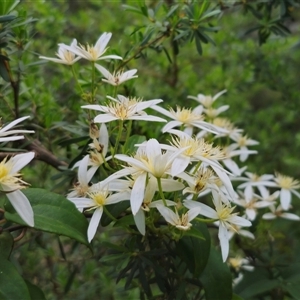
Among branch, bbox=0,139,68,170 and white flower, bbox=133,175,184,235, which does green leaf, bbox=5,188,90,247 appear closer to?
white flower, bbox=133,175,184,235

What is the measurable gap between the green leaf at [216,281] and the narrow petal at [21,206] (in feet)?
0.80

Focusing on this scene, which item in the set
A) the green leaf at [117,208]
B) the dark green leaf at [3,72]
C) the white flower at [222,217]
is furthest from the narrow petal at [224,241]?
the dark green leaf at [3,72]

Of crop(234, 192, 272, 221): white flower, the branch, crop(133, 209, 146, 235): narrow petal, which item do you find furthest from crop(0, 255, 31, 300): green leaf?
crop(234, 192, 272, 221): white flower

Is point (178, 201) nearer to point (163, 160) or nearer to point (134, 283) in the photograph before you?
point (163, 160)

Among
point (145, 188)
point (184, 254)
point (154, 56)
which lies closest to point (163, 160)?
point (145, 188)

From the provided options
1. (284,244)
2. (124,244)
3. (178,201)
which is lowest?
(284,244)

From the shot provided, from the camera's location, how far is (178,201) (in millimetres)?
556

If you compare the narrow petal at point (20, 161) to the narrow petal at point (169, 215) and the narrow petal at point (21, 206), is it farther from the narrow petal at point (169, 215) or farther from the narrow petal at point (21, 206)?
the narrow petal at point (169, 215)

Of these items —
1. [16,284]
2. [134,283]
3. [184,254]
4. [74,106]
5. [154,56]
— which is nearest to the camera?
[16,284]

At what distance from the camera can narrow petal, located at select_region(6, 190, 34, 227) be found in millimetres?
467

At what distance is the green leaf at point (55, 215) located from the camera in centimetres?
52

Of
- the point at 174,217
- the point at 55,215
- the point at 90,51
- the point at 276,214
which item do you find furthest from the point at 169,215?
the point at 276,214

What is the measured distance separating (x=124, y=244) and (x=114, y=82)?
0.21 metres

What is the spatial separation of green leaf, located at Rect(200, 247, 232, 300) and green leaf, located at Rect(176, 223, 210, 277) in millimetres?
23
